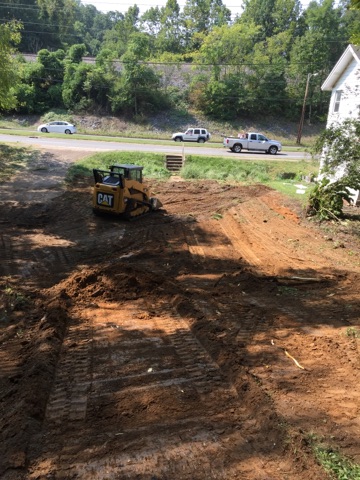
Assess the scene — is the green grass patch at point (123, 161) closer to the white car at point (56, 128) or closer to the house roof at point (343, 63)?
the house roof at point (343, 63)

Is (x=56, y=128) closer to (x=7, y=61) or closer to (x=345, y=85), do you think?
(x=7, y=61)

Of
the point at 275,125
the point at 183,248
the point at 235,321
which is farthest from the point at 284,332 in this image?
the point at 275,125

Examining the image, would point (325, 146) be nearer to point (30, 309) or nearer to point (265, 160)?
point (30, 309)

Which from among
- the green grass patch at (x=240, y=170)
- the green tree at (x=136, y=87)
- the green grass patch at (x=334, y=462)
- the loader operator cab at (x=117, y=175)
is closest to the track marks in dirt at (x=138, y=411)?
the green grass patch at (x=334, y=462)

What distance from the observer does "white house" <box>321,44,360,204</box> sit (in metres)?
19.2

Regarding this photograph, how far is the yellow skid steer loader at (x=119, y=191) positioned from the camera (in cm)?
1477

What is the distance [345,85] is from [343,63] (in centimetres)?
160

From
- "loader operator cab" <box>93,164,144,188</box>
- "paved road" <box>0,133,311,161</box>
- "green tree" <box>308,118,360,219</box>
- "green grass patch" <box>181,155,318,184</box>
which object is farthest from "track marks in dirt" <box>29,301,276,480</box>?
"paved road" <box>0,133,311,161</box>

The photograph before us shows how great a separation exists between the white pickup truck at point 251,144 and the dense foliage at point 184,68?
16124mm

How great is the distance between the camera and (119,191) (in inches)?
580

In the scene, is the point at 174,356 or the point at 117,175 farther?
the point at 117,175

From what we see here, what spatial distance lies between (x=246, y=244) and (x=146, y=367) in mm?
8595

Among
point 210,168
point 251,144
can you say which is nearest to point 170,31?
point 251,144

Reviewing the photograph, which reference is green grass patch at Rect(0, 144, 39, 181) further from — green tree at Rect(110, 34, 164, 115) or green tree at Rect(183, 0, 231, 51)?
green tree at Rect(183, 0, 231, 51)
